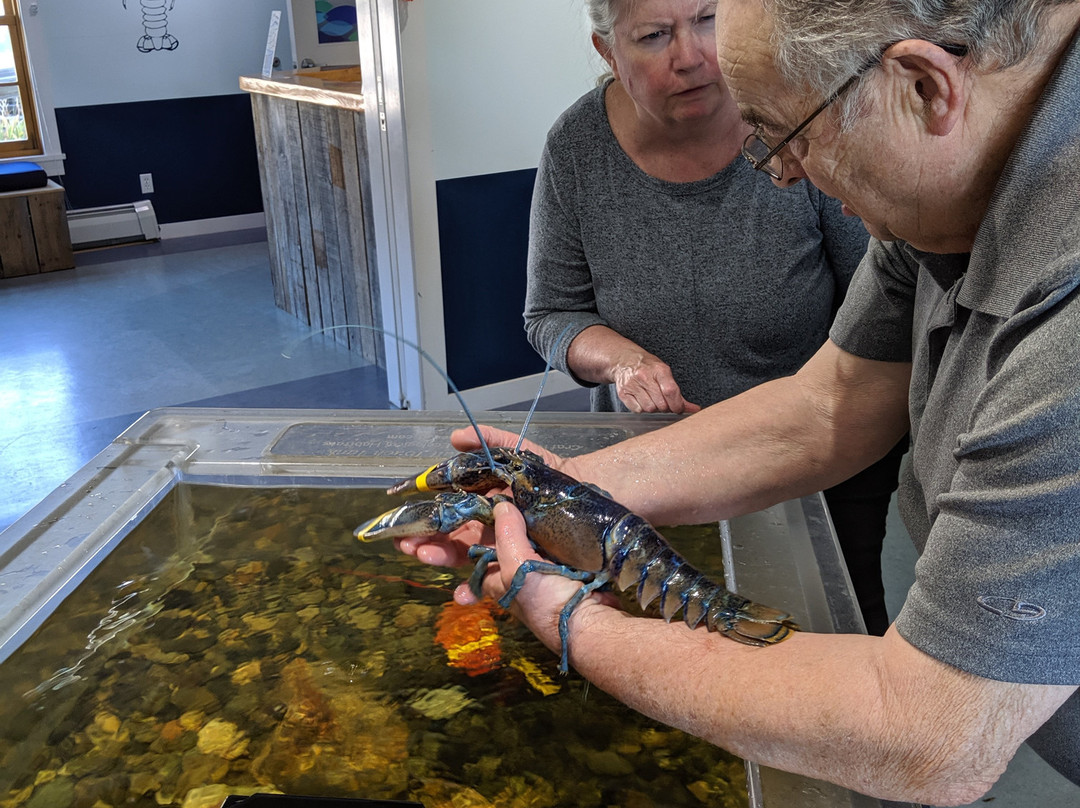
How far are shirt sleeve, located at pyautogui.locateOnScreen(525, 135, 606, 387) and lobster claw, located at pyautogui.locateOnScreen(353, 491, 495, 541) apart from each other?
1.78 ft

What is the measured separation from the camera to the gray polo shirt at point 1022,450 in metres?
0.79

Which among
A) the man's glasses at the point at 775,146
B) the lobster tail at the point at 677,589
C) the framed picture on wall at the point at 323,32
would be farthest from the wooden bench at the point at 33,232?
the man's glasses at the point at 775,146

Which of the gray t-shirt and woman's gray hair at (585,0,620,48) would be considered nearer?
woman's gray hair at (585,0,620,48)

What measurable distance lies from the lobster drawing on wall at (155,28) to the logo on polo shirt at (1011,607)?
26.4 ft

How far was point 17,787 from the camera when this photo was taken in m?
1.17

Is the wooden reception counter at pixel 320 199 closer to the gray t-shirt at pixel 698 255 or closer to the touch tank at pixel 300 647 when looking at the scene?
the gray t-shirt at pixel 698 255

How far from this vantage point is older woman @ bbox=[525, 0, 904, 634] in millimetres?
1841

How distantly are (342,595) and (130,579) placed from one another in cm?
32

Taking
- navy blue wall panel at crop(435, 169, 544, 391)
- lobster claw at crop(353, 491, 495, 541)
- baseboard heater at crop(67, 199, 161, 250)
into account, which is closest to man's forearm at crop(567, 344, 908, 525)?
lobster claw at crop(353, 491, 495, 541)

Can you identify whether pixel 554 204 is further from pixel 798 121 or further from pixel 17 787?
pixel 17 787

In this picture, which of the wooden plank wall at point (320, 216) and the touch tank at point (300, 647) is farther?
the wooden plank wall at point (320, 216)

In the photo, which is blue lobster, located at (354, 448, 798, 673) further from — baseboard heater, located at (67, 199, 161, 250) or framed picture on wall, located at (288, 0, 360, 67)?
baseboard heater, located at (67, 199, 161, 250)

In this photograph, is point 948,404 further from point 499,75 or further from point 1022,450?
point 499,75

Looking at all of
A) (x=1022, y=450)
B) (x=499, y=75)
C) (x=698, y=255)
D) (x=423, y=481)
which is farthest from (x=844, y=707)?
(x=499, y=75)
